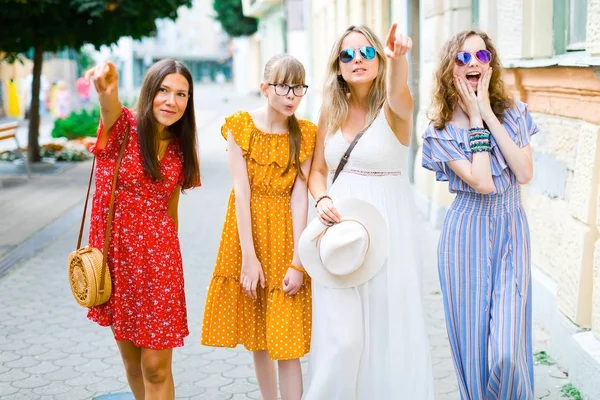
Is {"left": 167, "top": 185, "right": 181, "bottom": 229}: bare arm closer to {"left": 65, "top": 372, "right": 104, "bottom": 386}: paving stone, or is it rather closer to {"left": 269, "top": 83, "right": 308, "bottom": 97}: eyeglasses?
{"left": 269, "top": 83, "right": 308, "bottom": 97}: eyeglasses

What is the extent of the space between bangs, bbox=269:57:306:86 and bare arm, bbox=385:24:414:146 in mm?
434

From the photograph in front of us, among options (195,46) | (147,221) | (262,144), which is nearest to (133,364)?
(147,221)

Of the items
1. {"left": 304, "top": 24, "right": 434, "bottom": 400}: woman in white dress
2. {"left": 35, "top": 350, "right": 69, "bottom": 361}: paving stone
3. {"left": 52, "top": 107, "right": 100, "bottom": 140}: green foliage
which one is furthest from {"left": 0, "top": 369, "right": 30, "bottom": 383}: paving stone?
{"left": 52, "top": 107, "right": 100, "bottom": 140}: green foliage

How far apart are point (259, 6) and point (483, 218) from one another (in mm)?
40251

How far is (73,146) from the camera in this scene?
20.0 meters

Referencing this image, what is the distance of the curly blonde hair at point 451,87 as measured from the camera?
366cm

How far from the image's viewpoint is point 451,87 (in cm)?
368

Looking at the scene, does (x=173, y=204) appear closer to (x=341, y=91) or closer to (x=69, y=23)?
(x=341, y=91)

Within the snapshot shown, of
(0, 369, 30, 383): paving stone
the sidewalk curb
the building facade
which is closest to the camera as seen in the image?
(0, 369, 30, 383): paving stone

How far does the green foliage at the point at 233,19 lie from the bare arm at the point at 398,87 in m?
53.7

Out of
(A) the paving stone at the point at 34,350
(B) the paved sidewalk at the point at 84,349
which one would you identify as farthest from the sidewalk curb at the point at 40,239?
(A) the paving stone at the point at 34,350

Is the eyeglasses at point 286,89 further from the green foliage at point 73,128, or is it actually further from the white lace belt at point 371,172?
the green foliage at point 73,128

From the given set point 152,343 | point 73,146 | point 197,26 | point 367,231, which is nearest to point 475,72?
point 367,231

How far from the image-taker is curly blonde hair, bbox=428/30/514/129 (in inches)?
144
